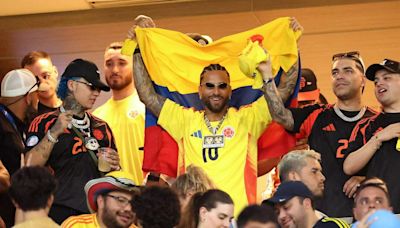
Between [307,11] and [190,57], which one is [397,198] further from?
[307,11]

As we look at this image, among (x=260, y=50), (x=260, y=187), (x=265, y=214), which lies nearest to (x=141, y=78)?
(x=260, y=50)

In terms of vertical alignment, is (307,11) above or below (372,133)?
above

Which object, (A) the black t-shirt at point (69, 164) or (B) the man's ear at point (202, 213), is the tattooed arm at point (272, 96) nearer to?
(A) the black t-shirt at point (69, 164)

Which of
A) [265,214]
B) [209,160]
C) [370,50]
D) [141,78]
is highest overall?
[370,50]

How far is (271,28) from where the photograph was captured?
311 inches

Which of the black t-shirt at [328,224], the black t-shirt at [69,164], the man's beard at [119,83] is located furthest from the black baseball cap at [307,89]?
the black t-shirt at [328,224]

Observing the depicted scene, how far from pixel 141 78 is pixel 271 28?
0.97m

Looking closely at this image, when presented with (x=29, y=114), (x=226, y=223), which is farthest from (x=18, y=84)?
(x=226, y=223)

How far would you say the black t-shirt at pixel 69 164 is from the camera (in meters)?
7.28

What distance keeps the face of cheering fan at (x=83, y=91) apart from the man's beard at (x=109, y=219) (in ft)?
4.18

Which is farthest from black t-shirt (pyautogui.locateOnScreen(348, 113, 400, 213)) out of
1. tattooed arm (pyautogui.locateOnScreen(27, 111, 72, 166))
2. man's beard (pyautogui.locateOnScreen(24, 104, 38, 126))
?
man's beard (pyautogui.locateOnScreen(24, 104, 38, 126))

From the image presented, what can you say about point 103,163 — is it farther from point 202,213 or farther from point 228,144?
point 202,213

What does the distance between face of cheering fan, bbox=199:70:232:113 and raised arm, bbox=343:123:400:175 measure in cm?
94

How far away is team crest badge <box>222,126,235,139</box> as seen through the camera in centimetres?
742
